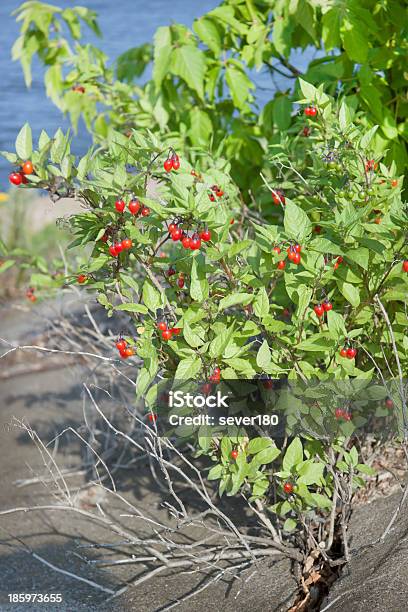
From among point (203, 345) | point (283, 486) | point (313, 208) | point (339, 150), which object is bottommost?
point (283, 486)

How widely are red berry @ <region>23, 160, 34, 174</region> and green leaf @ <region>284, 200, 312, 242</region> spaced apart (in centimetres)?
62

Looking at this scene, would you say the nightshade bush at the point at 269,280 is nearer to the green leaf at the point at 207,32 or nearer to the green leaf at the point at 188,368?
the green leaf at the point at 188,368

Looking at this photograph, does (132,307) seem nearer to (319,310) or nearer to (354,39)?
(319,310)

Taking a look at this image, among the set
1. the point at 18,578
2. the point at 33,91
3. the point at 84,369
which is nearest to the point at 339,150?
the point at 18,578

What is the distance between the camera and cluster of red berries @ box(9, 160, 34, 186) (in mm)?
1848

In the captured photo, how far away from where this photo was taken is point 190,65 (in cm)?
289

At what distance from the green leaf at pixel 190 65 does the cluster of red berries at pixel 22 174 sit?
1172mm

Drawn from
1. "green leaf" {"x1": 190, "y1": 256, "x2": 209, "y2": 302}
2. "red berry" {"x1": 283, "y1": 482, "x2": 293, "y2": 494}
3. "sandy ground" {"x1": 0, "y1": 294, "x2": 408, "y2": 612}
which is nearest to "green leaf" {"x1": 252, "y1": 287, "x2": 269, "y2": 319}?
"green leaf" {"x1": 190, "y1": 256, "x2": 209, "y2": 302}

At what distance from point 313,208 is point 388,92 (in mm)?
875

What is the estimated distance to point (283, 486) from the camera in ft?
7.09

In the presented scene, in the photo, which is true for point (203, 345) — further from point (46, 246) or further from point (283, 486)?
point (46, 246)

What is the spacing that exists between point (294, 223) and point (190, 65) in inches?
47.5

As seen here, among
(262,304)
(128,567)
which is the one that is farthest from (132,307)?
(128,567)

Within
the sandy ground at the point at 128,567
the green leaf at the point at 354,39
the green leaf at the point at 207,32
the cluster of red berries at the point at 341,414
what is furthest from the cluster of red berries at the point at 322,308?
the green leaf at the point at 207,32
